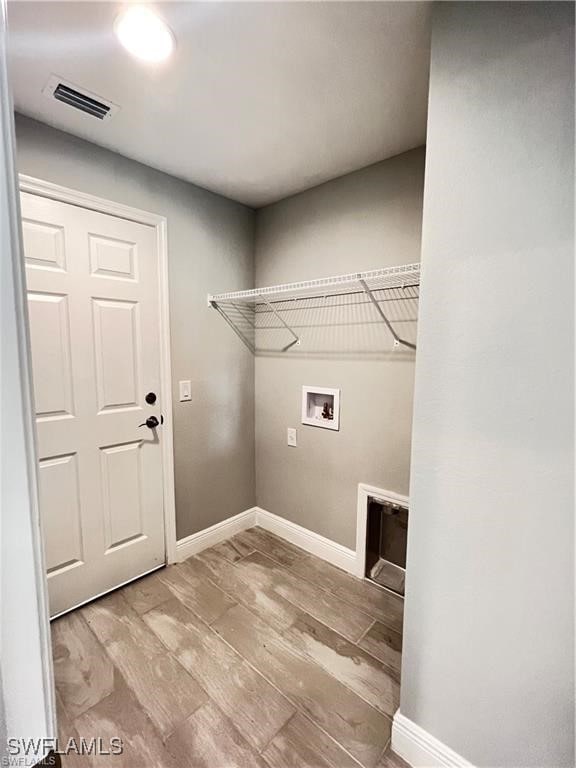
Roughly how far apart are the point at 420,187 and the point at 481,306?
1.05 m

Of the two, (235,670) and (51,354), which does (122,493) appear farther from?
(235,670)

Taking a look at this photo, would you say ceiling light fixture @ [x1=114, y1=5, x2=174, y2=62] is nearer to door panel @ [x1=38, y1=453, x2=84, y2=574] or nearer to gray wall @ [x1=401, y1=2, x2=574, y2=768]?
gray wall @ [x1=401, y1=2, x2=574, y2=768]

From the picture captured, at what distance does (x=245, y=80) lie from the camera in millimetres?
1242

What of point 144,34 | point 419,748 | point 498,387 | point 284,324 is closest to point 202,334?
point 284,324

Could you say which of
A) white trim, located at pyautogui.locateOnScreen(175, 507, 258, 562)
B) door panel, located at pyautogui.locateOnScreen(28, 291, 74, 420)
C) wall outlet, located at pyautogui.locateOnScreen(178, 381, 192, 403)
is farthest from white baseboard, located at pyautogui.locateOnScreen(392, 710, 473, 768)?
door panel, located at pyautogui.locateOnScreen(28, 291, 74, 420)

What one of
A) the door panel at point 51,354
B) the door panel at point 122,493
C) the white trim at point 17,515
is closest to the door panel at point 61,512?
the door panel at point 122,493

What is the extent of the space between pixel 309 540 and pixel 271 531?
1.19 feet

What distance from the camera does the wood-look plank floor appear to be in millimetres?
1140

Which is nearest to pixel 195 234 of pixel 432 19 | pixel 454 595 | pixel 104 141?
pixel 104 141

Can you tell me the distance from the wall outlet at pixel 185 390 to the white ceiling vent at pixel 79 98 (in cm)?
132

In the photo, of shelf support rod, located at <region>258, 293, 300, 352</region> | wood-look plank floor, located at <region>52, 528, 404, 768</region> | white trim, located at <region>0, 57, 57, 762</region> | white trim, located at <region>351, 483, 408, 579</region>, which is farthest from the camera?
shelf support rod, located at <region>258, 293, 300, 352</region>

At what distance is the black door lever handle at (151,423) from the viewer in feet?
6.35

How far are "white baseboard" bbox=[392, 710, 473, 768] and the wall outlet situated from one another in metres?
1.75

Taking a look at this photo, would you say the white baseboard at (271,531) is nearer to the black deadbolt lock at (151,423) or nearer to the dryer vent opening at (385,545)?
the dryer vent opening at (385,545)
